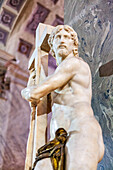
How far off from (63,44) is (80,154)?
0.92 m

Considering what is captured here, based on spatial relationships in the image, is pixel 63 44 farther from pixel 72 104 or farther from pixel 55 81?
pixel 72 104

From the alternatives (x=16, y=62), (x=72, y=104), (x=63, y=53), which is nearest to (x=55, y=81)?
(x=72, y=104)

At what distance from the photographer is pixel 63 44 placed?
7.16ft

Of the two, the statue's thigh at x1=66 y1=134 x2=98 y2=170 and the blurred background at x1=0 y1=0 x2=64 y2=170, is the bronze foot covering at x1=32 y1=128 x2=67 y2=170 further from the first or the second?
the blurred background at x1=0 y1=0 x2=64 y2=170

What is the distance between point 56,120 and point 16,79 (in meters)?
4.95

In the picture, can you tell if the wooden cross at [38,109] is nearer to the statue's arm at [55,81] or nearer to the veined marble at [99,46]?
the statue's arm at [55,81]

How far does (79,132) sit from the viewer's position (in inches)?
67.6

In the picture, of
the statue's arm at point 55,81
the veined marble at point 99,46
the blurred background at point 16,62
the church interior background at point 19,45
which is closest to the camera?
the statue's arm at point 55,81

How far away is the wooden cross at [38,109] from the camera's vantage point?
2082 millimetres

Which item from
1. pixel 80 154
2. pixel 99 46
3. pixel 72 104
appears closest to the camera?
pixel 80 154

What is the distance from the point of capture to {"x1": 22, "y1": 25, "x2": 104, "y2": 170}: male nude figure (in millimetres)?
1647

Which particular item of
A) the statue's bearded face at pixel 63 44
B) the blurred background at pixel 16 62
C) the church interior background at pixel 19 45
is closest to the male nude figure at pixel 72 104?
the statue's bearded face at pixel 63 44

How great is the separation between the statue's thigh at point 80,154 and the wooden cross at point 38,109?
0.42 meters

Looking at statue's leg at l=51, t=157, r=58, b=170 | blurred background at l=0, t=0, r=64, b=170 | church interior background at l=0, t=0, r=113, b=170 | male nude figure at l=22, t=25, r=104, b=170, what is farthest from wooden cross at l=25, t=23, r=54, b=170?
blurred background at l=0, t=0, r=64, b=170
